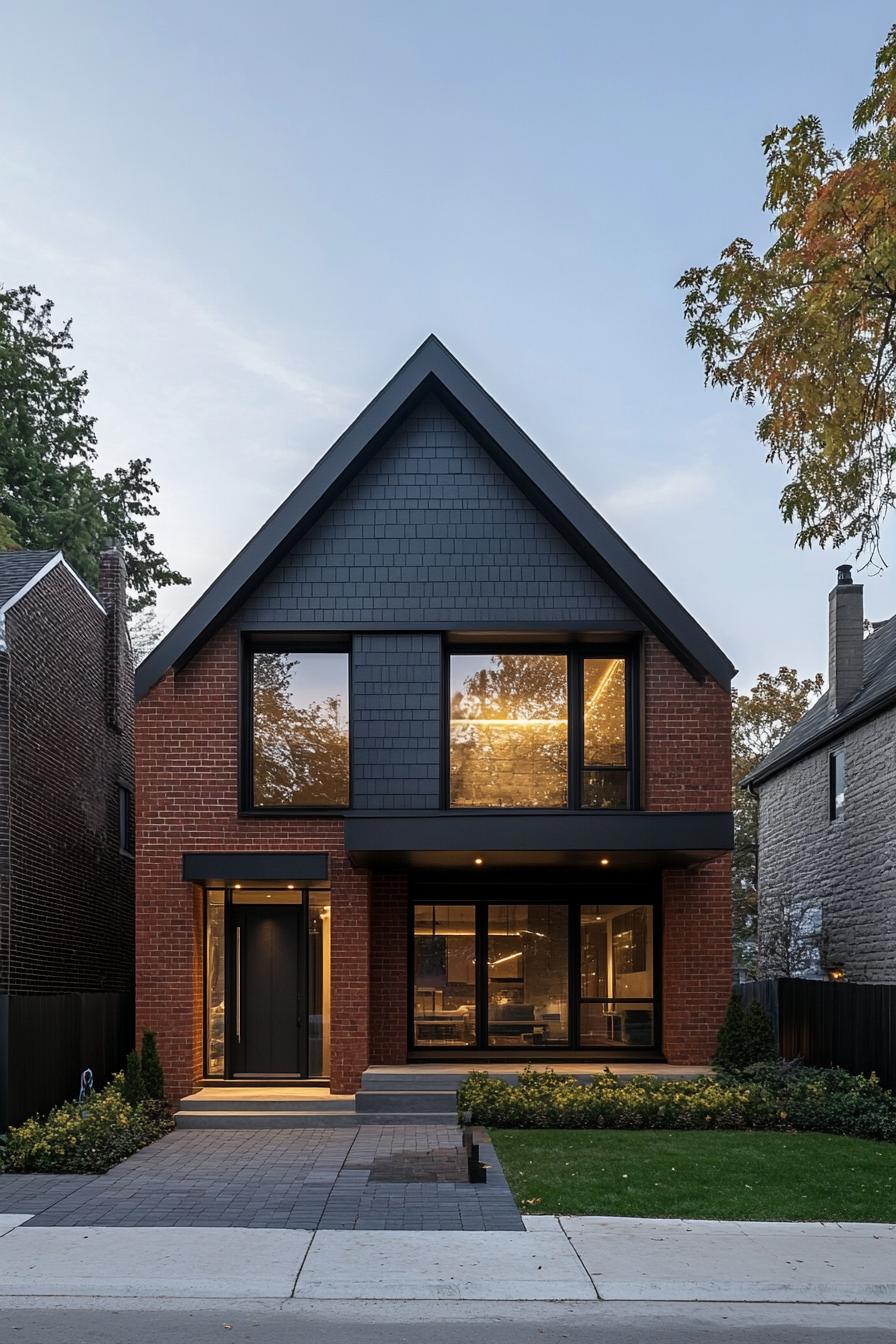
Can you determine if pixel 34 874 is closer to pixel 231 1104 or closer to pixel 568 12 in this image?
pixel 231 1104

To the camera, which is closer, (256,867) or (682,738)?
(256,867)

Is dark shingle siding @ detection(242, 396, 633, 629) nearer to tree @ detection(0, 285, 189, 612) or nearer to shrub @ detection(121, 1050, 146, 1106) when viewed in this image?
shrub @ detection(121, 1050, 146, 1106)

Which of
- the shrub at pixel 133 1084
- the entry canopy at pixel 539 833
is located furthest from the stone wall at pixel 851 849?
the shrub at pixel 133 1084

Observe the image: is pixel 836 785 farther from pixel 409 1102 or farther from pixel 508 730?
pixel 409 1102

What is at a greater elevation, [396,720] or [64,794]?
[396,720]

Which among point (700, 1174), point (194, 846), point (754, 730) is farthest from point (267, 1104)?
point (754, 730)

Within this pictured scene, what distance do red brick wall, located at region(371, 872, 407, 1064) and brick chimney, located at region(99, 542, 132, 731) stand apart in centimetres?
653

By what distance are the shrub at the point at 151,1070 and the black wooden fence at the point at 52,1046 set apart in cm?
84

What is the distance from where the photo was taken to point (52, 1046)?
1541cm

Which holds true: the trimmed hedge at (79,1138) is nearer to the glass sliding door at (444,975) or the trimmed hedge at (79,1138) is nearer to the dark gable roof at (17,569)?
the glass sliding door at (444,975)

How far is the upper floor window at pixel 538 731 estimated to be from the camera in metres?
17.8

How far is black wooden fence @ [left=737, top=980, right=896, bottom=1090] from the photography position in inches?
629

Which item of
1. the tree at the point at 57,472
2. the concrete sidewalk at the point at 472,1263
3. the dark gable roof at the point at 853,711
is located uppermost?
the tree at the point at 57,472

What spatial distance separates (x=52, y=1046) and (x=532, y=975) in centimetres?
667
